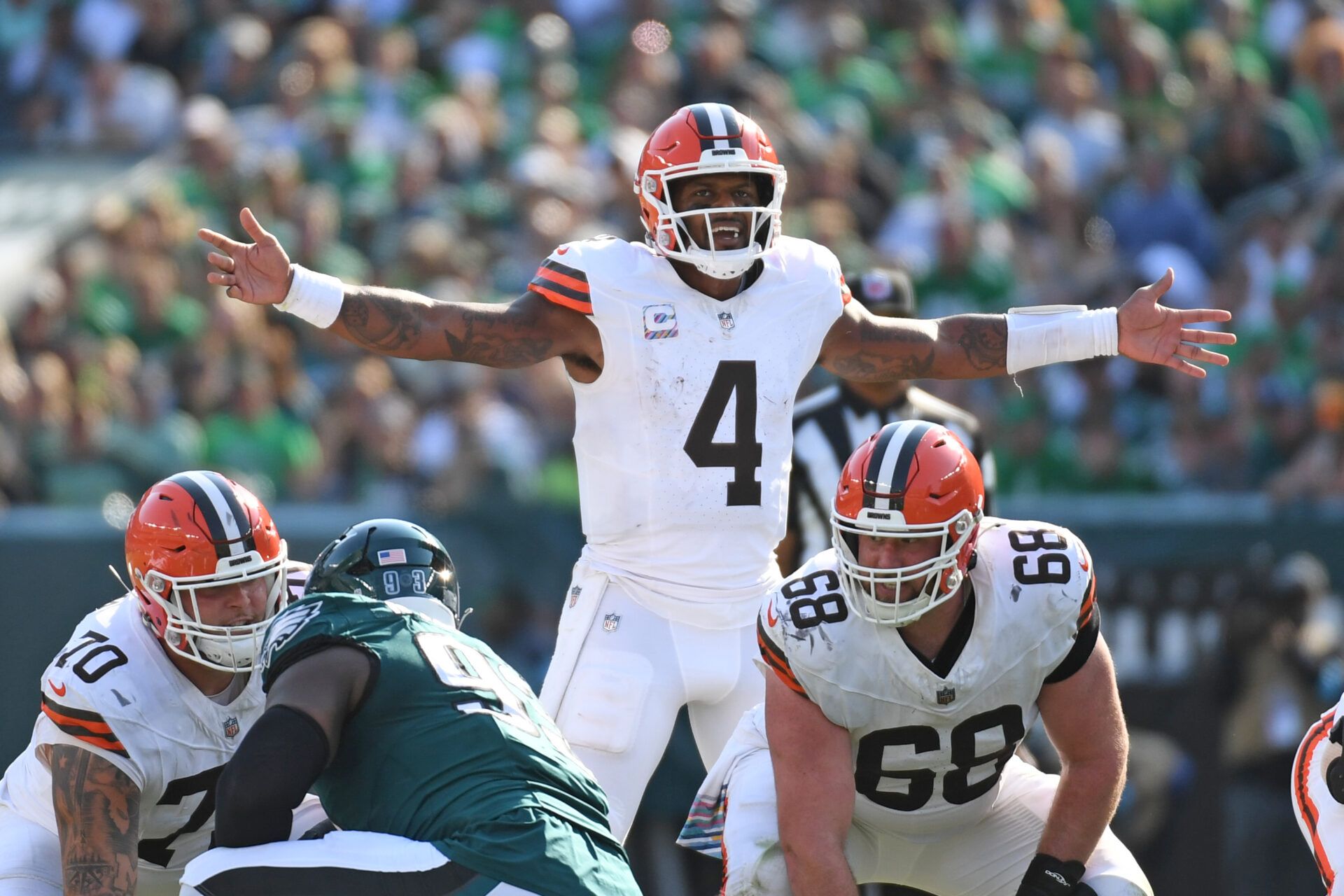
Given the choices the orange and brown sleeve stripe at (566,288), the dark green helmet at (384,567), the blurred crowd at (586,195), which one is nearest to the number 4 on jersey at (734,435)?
the orange and brown sleeve stripe at (566,288)

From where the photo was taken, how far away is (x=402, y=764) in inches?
162

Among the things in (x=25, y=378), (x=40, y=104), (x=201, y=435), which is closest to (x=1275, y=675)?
(x=201, y=435)

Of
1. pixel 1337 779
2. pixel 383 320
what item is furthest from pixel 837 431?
pixel 1337 779

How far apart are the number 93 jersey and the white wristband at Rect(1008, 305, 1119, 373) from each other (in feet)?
2.86

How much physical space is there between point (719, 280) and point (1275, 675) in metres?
4.09

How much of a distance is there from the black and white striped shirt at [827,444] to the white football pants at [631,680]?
4.49ft

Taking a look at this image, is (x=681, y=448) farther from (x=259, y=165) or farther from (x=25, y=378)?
(x=259, y=165)

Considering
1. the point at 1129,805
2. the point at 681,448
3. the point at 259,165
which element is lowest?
the point at 1129,805

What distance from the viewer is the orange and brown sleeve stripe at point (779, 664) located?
15.1 feet

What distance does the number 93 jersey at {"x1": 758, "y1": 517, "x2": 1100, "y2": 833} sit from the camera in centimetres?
459

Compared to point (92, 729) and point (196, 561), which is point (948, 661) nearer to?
point (196, 561)

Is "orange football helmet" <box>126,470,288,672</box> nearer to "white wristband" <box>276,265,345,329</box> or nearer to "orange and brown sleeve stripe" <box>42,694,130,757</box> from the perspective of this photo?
"orange and brown sleeve stripe" <box>42,694,130,757</box>

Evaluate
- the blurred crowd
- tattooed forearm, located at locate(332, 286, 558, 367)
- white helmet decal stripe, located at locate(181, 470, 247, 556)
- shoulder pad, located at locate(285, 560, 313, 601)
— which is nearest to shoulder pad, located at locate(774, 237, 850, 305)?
tattooed forearm, located at locate(332, 286, 558, 367)

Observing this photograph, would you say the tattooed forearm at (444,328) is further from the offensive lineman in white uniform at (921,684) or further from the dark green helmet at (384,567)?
the offensive lineman in white uniform at (921,684)
